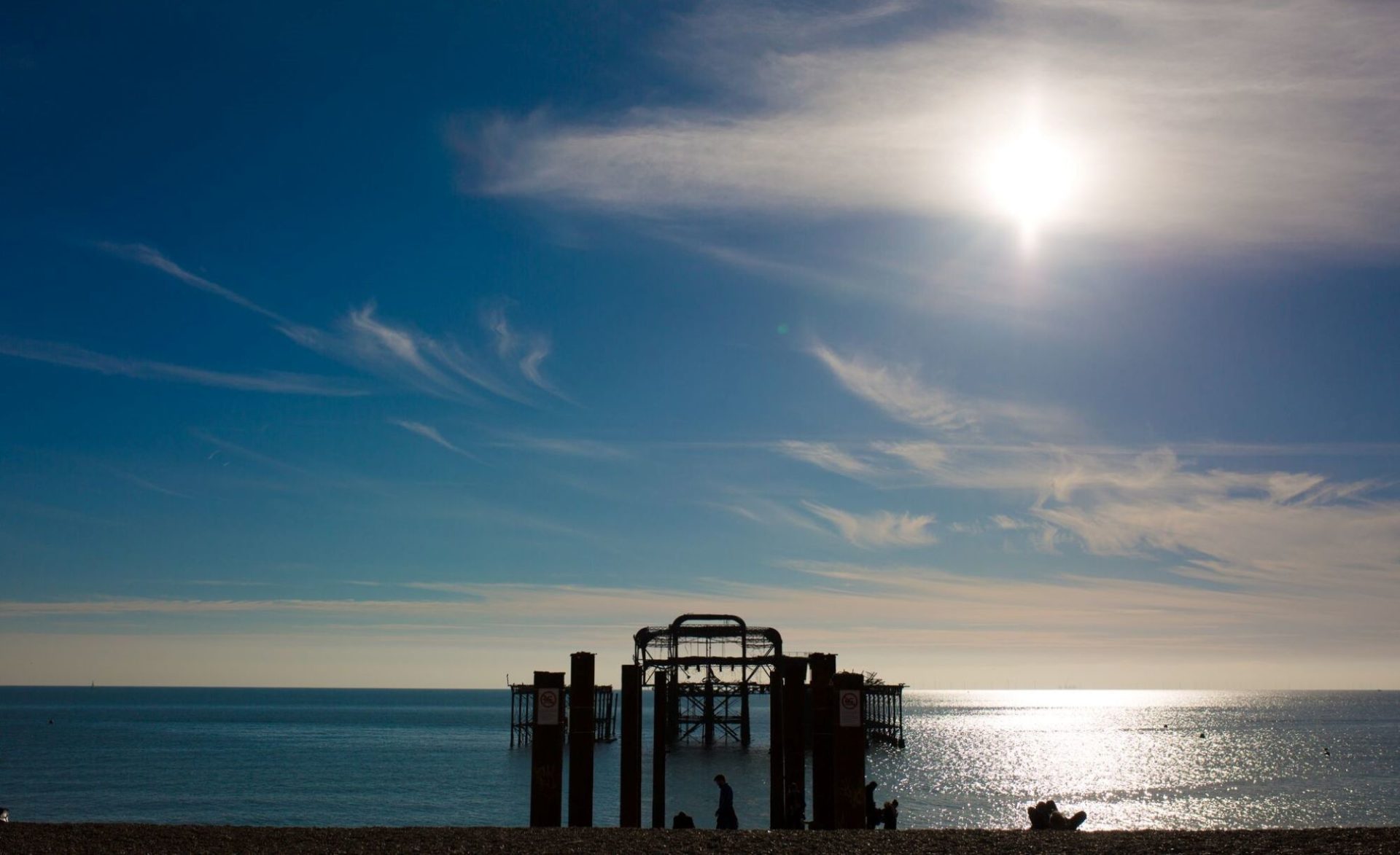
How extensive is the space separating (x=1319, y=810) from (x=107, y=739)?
321ft

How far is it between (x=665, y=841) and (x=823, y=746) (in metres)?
4.62

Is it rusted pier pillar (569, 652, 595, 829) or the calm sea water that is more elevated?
rusted pier pillar (569, 652, 595, 829)

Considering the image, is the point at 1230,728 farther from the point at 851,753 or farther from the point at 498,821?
the point at 851,753

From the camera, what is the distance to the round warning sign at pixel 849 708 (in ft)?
58.3

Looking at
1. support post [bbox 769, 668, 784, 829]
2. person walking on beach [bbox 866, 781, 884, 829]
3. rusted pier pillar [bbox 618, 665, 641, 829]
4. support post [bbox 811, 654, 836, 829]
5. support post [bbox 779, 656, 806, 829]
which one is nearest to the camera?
support post [bbox 811, 654, 836, 829]

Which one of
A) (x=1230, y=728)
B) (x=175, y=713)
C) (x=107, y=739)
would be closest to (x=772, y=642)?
(x=107, y=739)

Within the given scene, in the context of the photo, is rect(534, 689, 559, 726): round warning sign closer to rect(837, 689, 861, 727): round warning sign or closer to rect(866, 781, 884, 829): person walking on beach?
rect(837, 689, 861, 727): round warning sign

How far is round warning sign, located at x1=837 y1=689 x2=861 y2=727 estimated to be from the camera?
17.8 metres

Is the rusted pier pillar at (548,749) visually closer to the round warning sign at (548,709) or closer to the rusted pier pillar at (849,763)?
the round warning sign at (548,709)

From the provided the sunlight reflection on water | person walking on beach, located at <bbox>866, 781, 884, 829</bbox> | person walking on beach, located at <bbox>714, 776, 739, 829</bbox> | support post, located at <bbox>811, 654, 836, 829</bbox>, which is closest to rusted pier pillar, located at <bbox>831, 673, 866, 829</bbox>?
support post, located at <bbox>811, 654, 836, 829</bbox>

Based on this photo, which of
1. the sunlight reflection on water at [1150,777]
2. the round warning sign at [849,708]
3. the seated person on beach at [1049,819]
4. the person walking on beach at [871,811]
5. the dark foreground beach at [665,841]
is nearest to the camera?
the dark foreground beach at [665,841]

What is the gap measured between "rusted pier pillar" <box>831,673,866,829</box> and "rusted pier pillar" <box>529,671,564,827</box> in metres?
4.53

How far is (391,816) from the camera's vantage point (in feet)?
138

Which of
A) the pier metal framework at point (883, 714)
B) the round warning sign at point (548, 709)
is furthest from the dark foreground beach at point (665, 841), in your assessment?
the pier metal framework at point (883, 714)
